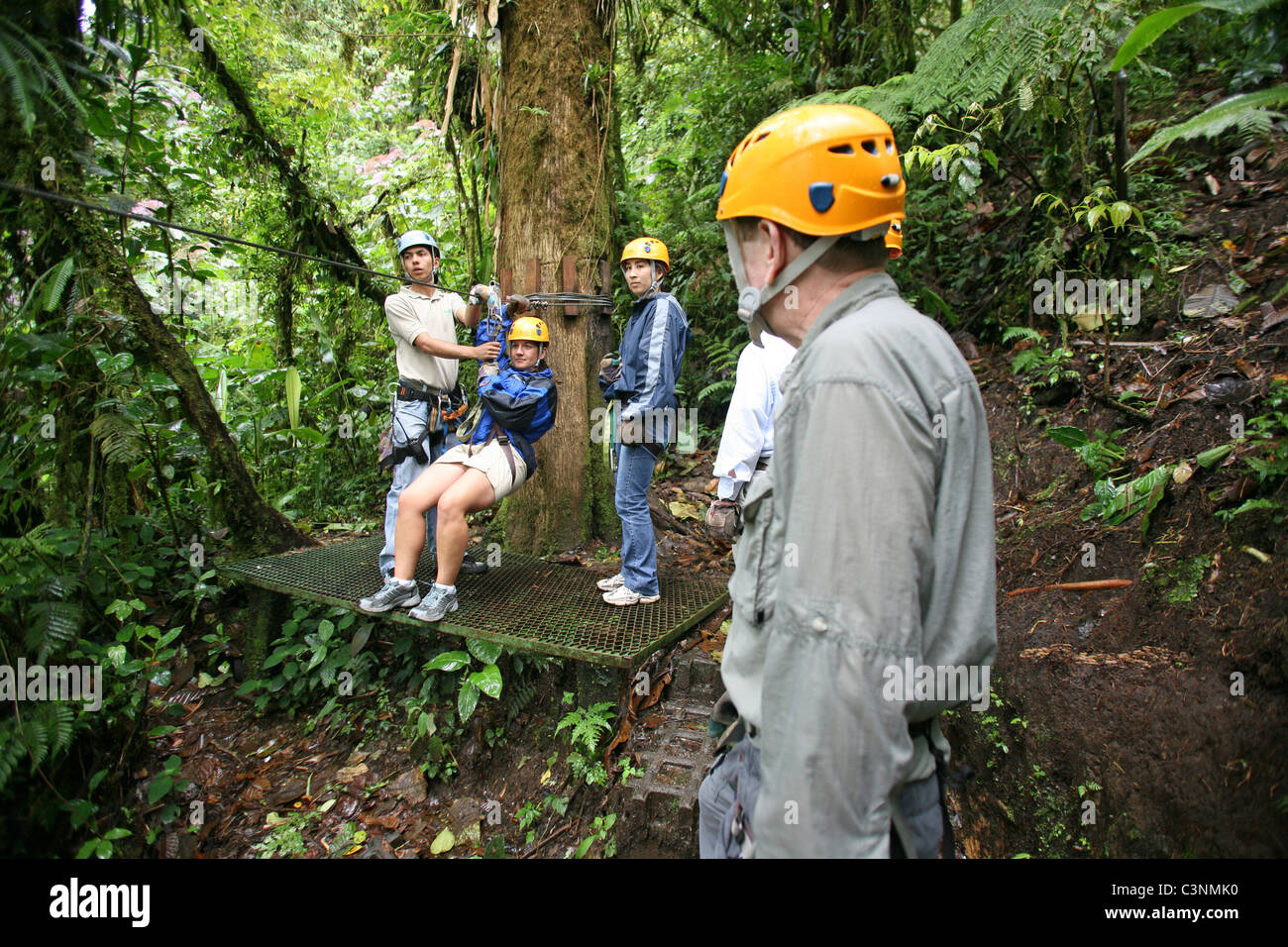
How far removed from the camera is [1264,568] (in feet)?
8.97

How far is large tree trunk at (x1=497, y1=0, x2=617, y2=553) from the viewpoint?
514cm

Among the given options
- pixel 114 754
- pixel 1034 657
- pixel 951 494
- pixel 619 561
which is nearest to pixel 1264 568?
pixel 1034 657

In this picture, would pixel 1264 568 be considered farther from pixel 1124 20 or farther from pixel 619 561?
pixel 619 561

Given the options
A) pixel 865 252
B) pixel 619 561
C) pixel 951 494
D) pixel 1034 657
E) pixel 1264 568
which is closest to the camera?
pixel 951 494

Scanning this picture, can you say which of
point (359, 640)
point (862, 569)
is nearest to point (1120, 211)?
point (862, 569)

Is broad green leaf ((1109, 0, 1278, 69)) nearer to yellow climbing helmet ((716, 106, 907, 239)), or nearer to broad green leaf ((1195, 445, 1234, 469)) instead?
yellow climbing helmet ((716, 106, 907, 239))

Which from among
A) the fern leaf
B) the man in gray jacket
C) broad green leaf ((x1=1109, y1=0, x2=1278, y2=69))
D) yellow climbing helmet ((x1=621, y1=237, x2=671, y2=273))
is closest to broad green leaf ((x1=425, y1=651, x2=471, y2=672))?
yellow climbing helmet ((x1=621, y1=237, x2=671, y2=273))

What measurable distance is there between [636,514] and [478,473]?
0.99 metres

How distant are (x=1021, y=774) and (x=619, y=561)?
9.64ft
